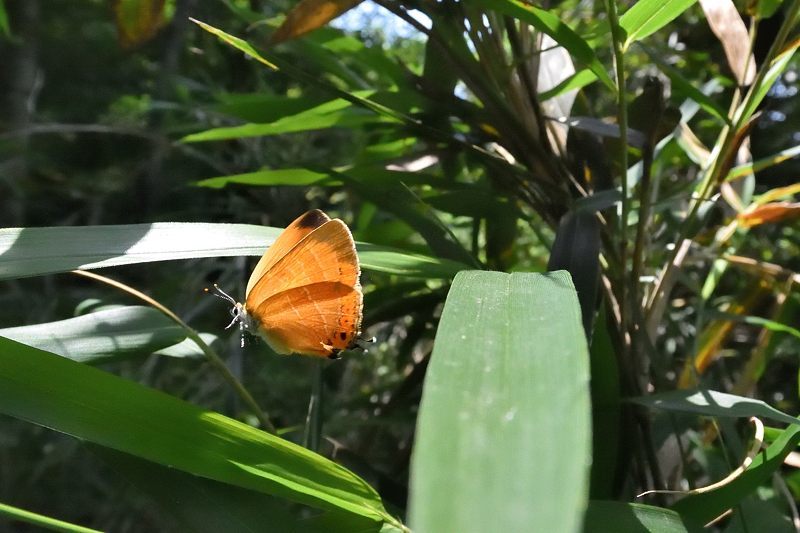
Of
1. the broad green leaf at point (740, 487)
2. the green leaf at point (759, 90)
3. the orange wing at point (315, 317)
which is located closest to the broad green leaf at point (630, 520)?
the broad green leaf at point (740, 487)

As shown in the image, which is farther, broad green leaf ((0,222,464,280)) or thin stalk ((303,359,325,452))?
thin stalk ((303,359,325,452))

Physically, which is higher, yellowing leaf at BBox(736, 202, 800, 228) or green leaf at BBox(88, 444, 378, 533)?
yellowing leaf at BBox(736, 202, 800, 228)

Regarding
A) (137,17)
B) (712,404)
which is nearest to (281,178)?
(137,17)

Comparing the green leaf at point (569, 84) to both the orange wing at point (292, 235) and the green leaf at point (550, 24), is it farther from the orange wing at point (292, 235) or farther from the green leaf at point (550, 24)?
the orange wing at point (292, 235)

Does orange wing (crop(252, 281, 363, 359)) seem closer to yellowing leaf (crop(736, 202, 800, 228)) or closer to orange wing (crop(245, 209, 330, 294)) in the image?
orange wing (crop(245, 209, 330, 294))

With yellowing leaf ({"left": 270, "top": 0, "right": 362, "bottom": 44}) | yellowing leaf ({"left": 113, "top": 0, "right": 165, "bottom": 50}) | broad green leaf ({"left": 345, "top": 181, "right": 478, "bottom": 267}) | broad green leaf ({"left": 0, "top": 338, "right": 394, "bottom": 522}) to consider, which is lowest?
broad green leaf ({"left": 0, "top": 338, "right": 394, "bottom": 522})

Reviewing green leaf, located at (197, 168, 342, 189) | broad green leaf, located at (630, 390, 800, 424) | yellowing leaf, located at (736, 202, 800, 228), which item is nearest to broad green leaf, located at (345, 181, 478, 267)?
green leaf, located at (197, 168, 342, 189)
